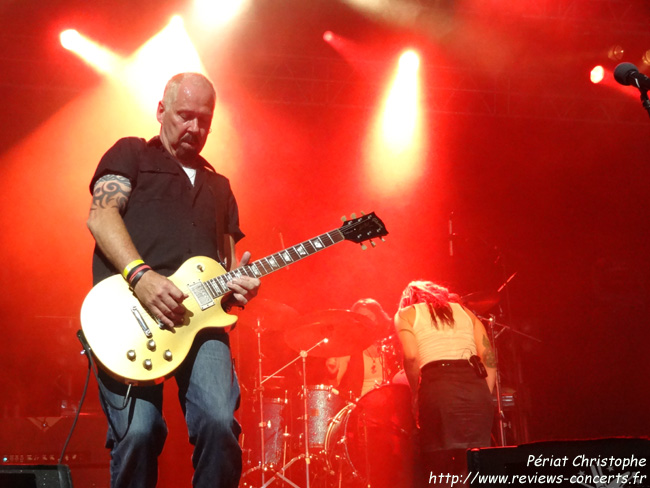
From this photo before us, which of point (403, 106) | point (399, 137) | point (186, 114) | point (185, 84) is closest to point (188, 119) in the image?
point (186, 114)

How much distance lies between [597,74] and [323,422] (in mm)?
6000

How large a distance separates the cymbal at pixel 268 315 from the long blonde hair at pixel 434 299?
1.39 meters

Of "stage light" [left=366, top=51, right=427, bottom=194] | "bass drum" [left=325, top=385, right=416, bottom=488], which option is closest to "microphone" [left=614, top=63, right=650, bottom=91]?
"bass drum" [left=325, top=385, right=416, bottom=488]

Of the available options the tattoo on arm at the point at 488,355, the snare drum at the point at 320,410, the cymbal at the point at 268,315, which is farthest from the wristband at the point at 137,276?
the snare drum at the point at 320,410

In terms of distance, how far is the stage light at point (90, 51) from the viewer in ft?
26.7

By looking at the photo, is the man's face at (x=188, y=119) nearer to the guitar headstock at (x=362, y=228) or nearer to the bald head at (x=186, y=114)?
the bald head at (x=186, y=114)

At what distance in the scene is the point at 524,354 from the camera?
9.67m

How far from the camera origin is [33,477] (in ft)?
7.64

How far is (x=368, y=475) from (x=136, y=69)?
5.90 metres

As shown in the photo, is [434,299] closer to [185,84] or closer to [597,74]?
[185,84]

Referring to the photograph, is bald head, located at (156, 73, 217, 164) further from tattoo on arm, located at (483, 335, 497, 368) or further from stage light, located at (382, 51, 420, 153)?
stage light, located at (382, 51, 420, 153)

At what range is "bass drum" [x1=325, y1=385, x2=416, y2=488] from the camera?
6656 millimetres

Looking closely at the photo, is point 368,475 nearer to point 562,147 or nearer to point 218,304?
point 218,304

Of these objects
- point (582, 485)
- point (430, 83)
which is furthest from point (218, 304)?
point (430, 83)
